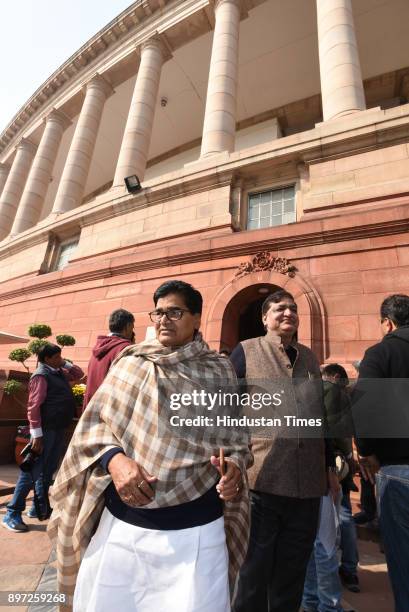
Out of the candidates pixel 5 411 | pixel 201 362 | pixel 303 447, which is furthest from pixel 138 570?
pixel 5 411

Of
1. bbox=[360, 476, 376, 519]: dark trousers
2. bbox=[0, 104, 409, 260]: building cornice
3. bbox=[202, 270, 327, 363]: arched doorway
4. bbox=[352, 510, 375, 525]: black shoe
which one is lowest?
bbox=[352, 510, 375, 525]: black shoe

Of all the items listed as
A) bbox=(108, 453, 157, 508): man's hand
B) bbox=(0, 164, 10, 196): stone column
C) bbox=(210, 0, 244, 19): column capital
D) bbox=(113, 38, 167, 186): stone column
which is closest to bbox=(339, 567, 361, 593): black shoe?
bbox=(108, 453, 157, 508): man's hand

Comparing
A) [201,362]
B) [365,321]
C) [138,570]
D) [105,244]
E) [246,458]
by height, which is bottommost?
[138,570]

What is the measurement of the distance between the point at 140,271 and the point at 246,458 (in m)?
8.29

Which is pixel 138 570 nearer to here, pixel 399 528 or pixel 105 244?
pixel 399 528

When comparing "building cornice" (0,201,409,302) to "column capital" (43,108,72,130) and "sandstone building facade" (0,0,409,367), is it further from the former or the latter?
"column capital" (43,108,72,130)

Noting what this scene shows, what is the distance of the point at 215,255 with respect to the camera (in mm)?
8438

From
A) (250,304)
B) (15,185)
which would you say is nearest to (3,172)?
(15,185)

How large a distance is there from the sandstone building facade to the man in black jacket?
436 centimetres

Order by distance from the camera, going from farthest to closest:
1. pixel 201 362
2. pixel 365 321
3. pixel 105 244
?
pixel 105 244 < pixel 365 321 < pixel 201 362

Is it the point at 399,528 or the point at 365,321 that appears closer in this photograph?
the point at 399,528

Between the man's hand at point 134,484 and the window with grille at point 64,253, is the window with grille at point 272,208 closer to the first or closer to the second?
the window with grille at point 64,253

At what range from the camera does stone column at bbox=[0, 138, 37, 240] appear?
67.1ft

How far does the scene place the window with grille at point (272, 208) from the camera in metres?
9.50
